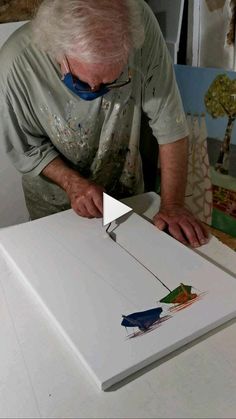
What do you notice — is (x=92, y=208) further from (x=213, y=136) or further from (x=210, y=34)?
(x=210, y=34)

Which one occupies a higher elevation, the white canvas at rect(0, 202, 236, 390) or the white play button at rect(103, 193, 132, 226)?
the white play button at rect(103, 193, 132, 226)

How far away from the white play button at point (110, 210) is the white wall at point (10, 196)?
68 cm

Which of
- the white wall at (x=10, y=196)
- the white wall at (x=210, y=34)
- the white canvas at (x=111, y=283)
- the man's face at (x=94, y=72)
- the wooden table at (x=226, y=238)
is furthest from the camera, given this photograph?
the white wall at (x=10, y=196)

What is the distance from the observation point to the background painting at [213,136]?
1.43 m

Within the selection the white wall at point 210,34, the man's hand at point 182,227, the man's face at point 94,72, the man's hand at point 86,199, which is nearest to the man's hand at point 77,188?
the man's hand at point 86,199

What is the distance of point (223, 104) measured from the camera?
1.43 meters

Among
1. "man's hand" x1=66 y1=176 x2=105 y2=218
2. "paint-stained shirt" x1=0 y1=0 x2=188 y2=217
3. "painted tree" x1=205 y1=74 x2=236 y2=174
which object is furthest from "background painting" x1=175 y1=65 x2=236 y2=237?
"man's hand" x1=66 y1=176 x2=105 y2=218

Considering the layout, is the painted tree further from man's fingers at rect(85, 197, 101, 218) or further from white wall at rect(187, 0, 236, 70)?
man's fingers at rect(85, 197, 101, 218)

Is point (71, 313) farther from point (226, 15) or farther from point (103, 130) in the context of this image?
point (226, 15)

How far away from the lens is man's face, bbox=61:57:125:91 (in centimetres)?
84

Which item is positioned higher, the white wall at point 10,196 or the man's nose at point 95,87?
the man's nose at point 95,87

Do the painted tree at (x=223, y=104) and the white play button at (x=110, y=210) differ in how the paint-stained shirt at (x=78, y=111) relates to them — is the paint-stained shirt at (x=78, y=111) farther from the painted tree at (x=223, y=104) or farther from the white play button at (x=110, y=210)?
the painted tree at (x=223, y=104)

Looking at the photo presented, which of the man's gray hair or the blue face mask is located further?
the blue face mask

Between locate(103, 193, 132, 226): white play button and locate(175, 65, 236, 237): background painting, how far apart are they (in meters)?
0.60
